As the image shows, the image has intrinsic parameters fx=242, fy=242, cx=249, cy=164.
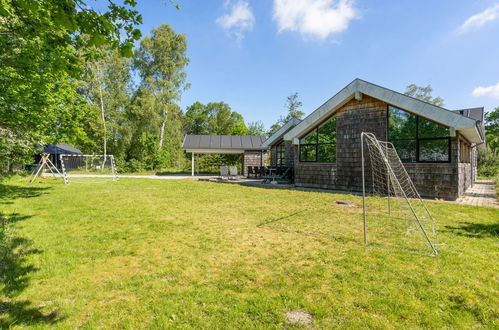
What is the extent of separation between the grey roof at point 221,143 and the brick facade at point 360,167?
386 inches

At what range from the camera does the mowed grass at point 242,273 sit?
2.51 m

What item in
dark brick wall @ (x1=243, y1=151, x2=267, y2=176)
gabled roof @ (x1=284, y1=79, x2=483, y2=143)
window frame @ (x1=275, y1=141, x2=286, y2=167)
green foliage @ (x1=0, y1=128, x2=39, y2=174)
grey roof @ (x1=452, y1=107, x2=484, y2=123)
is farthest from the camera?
dark brick wall @ (x1=243, y1=151, x2=267, y2=176)

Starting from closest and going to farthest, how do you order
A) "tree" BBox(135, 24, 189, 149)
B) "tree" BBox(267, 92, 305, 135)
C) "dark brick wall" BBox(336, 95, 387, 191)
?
"dark brick wall" BBox(336, 95, 387, 191) → "tree" BBox(135, 24, 189, 149) → "tree" BBox(267, 92, 305, 135)

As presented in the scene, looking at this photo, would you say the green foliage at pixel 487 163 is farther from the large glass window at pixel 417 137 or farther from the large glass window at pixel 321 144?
the large glass window at pixel 321 144

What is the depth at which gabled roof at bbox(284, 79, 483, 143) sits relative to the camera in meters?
8.46

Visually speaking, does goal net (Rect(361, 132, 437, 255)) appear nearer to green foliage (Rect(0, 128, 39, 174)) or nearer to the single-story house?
the single-story house

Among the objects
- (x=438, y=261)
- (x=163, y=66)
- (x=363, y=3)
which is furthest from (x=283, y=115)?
(x=438, y=261)

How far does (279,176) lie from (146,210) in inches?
356

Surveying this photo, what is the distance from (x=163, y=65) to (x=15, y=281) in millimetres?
28524

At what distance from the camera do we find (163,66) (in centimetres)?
2772

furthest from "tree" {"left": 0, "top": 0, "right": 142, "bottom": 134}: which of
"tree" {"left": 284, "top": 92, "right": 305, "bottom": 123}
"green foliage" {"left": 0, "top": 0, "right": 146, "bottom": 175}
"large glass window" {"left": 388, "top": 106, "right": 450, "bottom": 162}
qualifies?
"tree" {"left": 284, "top": 92, "right": 305, "bottom": 123}

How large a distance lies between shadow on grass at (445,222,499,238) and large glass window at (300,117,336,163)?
6.62 m

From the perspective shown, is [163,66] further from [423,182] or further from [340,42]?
[423,182]

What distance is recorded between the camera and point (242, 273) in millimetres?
3445
